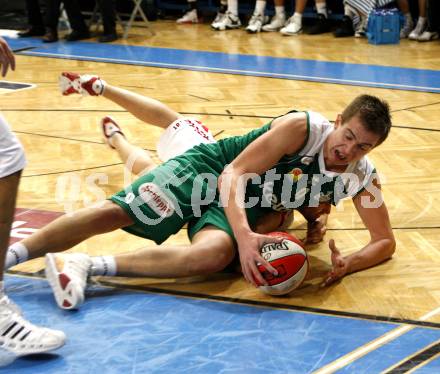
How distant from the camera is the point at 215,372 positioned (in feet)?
9.57

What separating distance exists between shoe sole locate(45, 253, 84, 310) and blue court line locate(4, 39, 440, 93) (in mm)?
4664

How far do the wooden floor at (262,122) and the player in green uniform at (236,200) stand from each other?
122mm

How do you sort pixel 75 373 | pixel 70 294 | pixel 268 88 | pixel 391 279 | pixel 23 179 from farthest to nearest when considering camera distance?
pixel 268 88 < pixel 23 179 < pixel 391 279 < pixel 70 294 < pixel 75 373

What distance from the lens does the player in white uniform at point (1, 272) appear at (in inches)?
112

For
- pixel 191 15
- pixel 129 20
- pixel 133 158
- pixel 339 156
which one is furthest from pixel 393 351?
pixel 191 15

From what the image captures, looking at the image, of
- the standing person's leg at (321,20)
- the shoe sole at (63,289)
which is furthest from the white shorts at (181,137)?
the standing person's leg at (321,20)

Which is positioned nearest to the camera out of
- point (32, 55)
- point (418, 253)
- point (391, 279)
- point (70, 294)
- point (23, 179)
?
point (70, 294)

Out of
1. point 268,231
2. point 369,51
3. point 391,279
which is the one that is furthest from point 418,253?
point 369,51

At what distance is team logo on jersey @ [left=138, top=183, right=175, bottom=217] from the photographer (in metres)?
3.76

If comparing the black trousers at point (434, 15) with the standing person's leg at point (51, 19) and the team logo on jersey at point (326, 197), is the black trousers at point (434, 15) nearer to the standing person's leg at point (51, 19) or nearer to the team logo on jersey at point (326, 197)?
the standing person's leg at point (51, 19)

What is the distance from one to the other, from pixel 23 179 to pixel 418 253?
7.61 ft

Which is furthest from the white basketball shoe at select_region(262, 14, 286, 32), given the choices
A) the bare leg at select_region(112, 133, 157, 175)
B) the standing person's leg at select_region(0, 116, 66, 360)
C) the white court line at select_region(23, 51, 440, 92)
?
the standing person's leg at select_region(0, 116, 66, 360)

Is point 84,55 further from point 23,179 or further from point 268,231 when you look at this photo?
point 268,231

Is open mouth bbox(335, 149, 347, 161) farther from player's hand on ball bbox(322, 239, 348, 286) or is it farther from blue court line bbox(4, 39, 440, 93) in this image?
blue court line bbox(4, 39, 440, 93)
